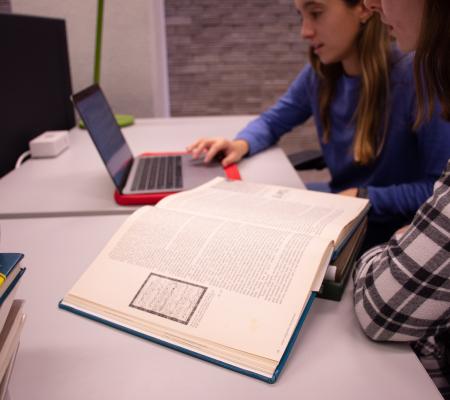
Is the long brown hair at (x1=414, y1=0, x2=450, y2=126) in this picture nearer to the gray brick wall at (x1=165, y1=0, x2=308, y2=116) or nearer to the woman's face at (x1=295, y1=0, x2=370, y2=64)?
the woman's face at (x1=295, y1=0, x2=370, y2=64)

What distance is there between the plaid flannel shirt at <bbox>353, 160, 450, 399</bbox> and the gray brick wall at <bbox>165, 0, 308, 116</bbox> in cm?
182

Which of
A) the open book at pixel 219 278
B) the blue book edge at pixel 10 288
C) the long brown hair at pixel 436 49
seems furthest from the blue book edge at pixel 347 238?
the blue book edge at pixel 10 288

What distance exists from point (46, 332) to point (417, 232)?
0.42 meters

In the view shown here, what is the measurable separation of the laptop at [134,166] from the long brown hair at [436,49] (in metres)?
0.45

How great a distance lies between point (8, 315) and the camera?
0.37 meters

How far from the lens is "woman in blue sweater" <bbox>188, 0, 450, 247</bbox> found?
906 mm

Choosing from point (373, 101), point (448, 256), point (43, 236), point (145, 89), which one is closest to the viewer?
point (448, 256)

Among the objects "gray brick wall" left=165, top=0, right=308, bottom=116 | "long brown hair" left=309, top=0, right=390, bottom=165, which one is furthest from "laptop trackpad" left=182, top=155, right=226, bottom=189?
"gray brick wall" left=165, top=0, right=308, bottom=116

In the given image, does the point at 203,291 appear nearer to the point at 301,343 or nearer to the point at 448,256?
the point at 301,343

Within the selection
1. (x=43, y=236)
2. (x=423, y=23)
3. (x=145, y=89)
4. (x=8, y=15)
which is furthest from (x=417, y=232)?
(x=145, y=89)

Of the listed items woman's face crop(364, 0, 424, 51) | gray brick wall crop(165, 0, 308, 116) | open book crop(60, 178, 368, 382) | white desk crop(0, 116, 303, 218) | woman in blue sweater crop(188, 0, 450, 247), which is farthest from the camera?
gray brick wall crop(165, 0, 308, 116)

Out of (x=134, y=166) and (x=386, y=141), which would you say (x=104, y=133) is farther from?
(x=386, y=141)

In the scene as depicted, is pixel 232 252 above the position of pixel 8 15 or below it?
below

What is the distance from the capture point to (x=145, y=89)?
1766 millimetres
